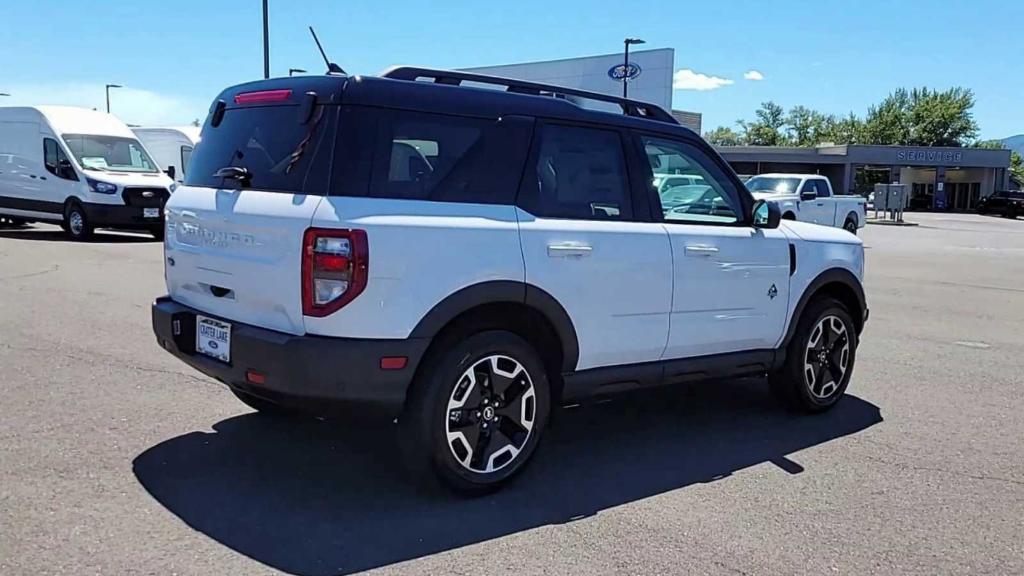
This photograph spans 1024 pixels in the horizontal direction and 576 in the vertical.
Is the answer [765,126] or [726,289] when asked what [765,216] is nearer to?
[726,289]

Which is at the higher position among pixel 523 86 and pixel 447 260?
pixel 523 86

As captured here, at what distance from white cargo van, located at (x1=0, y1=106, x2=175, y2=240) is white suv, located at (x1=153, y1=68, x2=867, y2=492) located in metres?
13.5

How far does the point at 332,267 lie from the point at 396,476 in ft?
4.40

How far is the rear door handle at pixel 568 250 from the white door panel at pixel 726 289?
675mm

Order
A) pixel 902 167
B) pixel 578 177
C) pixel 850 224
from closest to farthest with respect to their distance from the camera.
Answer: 1. pixel 578 177
2. pixel 850 224
3. pixel 902 167

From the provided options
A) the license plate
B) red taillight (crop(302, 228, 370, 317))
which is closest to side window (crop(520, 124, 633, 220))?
red taillight (crop(302, 228, 370, 317))

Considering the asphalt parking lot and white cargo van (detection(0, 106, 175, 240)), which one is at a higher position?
white cargo van (detection(0, 106, 175, 240))

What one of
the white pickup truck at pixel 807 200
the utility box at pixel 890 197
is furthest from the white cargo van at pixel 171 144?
the utility box at pixel 890 197

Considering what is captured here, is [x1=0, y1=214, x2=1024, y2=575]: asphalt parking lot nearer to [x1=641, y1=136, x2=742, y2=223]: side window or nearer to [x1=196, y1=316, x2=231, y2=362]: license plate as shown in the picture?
[x1=196, y1=316, x2=231, y2=362]: license plate

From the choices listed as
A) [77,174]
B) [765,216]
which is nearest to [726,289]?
[765,216]

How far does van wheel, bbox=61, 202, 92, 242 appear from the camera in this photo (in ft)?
56.6

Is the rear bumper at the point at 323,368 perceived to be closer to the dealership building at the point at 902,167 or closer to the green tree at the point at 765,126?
the dealership building at the point at 902,167

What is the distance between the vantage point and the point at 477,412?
13.8 ft

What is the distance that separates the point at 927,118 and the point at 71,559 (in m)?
90.7
